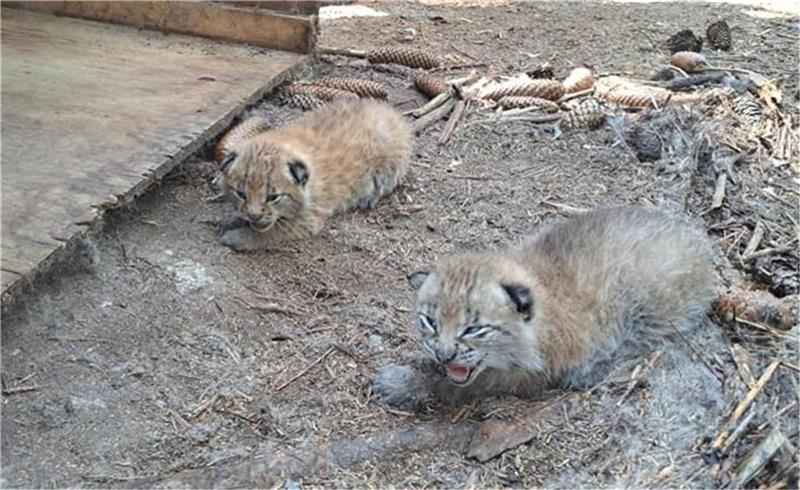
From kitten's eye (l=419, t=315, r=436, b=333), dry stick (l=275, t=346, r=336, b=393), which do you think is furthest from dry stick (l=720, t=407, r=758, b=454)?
dry stick (l=275, t=346, r=336, b=393)

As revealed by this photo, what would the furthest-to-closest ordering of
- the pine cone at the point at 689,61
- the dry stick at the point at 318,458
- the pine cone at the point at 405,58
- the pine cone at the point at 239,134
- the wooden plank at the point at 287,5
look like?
1. the pine cone at the point at 405,58
2. the pine cone at the point at 689,61
3. the wooden plank at the point at 287,5
4. the pine cone at the point at 239,134
5. the dry stick at the point at 318,458

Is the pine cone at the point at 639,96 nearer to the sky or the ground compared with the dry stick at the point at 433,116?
nearer to the sky

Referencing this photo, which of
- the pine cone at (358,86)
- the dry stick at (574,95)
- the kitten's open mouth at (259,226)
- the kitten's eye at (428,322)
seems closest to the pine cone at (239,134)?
the kitten's open mouth at (259,226)

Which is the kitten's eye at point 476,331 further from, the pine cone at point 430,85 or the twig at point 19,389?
the pine cone at point 430,85

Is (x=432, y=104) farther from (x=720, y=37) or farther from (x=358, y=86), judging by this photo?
(x=720, y=37)

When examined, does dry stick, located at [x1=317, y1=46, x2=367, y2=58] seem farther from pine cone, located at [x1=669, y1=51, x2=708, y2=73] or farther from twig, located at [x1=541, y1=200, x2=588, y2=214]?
twig, located at [x1=541, y1=200, x2=588, y2=214]

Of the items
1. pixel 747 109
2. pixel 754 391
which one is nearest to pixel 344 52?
pixel 747 109

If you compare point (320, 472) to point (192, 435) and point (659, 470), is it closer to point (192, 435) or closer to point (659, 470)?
point (192, 435)
